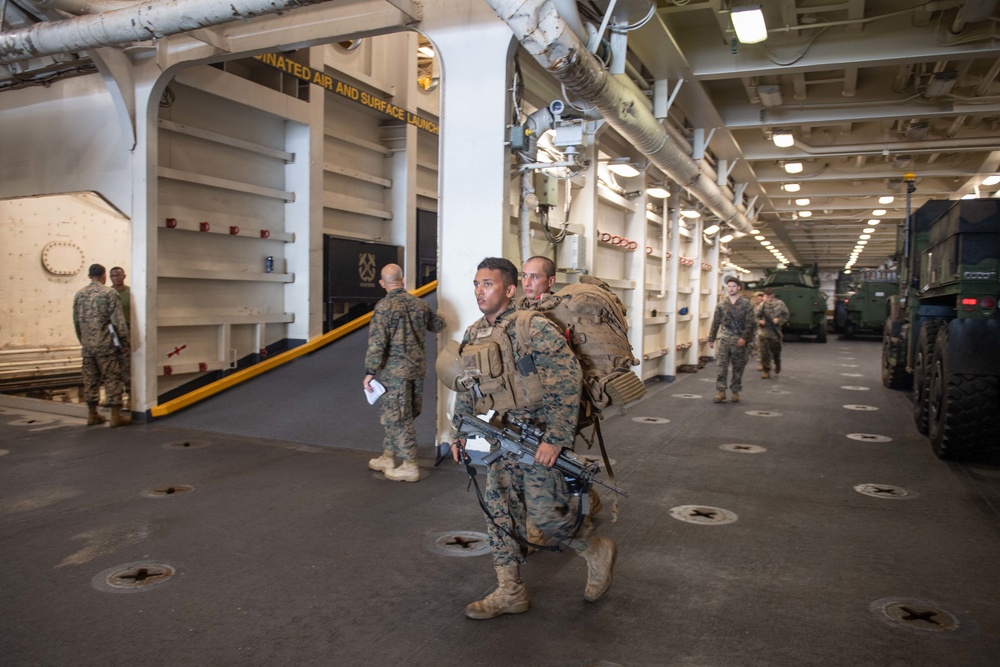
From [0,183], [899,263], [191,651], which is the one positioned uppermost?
[0,183]

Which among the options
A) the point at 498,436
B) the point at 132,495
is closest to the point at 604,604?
the point at 498,436

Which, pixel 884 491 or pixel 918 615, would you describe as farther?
pixel 884 491

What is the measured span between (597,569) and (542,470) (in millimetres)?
617

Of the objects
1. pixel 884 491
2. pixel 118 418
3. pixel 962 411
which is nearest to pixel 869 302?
pixel 962 411

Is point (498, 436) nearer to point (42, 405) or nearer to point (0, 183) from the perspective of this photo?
point (42, 405)

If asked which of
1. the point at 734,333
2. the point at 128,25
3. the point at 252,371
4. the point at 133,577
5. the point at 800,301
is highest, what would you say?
the point at 128,25

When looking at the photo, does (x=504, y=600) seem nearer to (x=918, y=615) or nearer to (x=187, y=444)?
(x=918, y=615)

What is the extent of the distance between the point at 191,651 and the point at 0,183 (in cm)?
911

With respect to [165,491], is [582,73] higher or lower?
higher

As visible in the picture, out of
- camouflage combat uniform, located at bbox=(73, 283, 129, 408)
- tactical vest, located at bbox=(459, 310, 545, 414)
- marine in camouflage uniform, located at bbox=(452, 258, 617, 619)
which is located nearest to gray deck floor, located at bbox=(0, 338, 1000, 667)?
marine in camouflage uniform, located at bbox=(452, 258, 617, 619)

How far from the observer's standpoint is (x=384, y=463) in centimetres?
591

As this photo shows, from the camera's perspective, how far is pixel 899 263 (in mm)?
10891

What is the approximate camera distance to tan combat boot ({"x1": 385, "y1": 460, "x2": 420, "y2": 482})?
5.69m

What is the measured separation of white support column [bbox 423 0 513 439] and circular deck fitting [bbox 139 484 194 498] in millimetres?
2106
